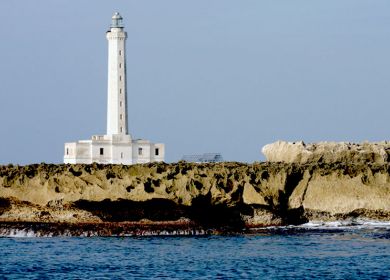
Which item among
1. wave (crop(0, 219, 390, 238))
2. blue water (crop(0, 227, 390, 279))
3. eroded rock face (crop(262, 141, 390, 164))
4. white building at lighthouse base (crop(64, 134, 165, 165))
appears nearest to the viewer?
blue water (crop(0, 227, 390, 279))

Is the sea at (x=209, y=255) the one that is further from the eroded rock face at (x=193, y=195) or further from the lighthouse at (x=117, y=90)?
the lighthouse at (x=117, y=90)

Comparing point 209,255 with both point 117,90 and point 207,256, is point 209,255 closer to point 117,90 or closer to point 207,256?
point 207,256

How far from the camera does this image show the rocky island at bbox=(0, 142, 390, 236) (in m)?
40.9

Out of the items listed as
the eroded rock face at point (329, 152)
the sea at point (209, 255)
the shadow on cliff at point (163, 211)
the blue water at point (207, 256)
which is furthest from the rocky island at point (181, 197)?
the eroded rock face at point (329, 152)

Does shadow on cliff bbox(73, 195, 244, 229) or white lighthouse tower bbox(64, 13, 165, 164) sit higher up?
white lighthouse tower bbox(64, 13, 165, 164)

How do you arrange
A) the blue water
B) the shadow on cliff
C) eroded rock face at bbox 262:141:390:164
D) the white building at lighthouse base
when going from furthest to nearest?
1. the white building at lighthouse base
2. eroded rock face at bbox 262:141:390:164
3. the shadow on cliff
4. the blue water

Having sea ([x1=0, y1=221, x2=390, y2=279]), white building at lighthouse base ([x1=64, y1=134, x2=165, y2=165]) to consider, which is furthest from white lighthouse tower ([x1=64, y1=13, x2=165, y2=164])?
sea ([x1=0, y1=221, x2=390, y2=279])

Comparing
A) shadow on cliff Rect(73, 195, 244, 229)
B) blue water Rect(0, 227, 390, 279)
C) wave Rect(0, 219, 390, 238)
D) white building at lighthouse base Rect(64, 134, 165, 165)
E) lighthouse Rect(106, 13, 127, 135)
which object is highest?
lighthouse Rect(106, 13, 127, 135)

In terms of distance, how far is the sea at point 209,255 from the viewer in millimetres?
29547

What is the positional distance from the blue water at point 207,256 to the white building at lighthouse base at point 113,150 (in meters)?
36.3

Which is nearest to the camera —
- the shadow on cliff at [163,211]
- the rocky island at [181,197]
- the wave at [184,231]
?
the wave at [184,231]

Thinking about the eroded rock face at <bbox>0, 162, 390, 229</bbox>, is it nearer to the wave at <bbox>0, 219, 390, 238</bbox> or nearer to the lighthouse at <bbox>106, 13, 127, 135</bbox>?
the wave at <bbox>0, 219, 390, 238</bbox>

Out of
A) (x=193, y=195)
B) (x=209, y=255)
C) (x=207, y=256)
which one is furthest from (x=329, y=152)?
(x=207, y=256)

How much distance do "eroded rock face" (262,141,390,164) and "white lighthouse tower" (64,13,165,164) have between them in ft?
72.4
